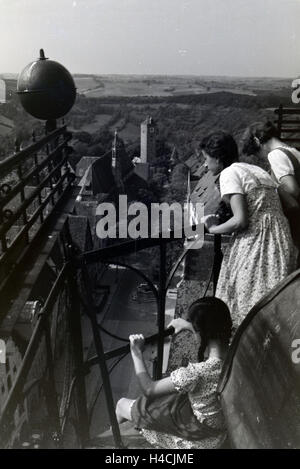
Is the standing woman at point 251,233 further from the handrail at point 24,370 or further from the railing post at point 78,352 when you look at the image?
the handrail at point 24,370

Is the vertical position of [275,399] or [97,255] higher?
[97,255]

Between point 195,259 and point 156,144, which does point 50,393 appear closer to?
point 195,259

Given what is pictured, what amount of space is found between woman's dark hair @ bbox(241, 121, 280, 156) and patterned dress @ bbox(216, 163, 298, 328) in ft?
1.63

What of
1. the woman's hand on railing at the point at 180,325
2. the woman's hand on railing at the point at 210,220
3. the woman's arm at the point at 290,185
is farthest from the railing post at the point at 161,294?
the woman's arm at the point at 290,185

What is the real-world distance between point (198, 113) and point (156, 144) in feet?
25.2

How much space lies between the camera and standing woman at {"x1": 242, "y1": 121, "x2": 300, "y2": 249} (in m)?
3.04

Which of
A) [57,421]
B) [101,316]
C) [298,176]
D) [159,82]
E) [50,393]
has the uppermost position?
[159,82]

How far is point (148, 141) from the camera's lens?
6397cm

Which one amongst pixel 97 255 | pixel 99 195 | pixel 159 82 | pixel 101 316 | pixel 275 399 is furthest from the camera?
pixel 159 82

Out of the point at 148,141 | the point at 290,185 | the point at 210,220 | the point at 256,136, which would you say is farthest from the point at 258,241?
the point at 148,141

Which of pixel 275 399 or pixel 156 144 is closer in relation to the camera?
pixel 275 399

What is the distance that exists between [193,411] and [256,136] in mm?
1868

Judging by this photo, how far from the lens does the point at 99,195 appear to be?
1705 inches

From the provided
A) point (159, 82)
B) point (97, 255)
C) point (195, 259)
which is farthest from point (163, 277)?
point (159, 82)
